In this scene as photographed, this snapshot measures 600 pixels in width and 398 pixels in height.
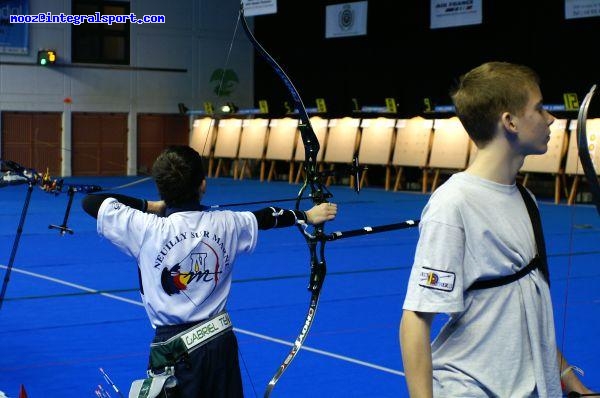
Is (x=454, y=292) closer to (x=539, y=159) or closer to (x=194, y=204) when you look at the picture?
(x=194, y=204)

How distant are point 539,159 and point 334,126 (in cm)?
543

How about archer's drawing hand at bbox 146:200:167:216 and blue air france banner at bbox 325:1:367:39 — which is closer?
archer's drawing hand at bbox 146:200:167:216

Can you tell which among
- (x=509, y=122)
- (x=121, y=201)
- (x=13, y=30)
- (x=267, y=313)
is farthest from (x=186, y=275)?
(x=13, y=30)

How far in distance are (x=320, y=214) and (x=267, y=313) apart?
11.2ft

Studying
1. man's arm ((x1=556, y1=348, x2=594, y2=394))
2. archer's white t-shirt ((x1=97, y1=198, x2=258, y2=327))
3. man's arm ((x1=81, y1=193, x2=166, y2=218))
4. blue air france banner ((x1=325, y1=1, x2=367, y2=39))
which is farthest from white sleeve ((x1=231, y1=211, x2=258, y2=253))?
blue air france banner ((x1=325, y1=1, x2=367, y2=39))

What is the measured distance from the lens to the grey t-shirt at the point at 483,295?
6.36 feet

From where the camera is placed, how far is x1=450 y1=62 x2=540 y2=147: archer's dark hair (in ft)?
6.38

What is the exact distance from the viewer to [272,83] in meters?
25.4

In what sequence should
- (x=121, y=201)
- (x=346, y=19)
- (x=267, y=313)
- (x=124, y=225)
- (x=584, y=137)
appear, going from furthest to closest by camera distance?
(x=346, y=19) < (x=267, y=313) < (x=121, y=201) < (x=124, y=225) < (x=584, y=137)

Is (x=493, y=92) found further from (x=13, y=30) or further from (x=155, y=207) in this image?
(x=13, y=30)

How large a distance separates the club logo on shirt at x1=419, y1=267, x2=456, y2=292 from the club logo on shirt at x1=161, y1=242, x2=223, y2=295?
126 cm

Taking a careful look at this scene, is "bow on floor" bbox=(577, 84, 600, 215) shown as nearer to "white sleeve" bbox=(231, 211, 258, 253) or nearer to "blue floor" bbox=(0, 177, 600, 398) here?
"blue floor" bbox=(0, 177, 600, 398)

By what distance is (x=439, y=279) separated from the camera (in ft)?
6.34

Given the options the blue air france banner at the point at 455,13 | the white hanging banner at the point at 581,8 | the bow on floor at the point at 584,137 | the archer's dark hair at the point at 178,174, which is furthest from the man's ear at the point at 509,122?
the blue air france banner at the point at 455,13
